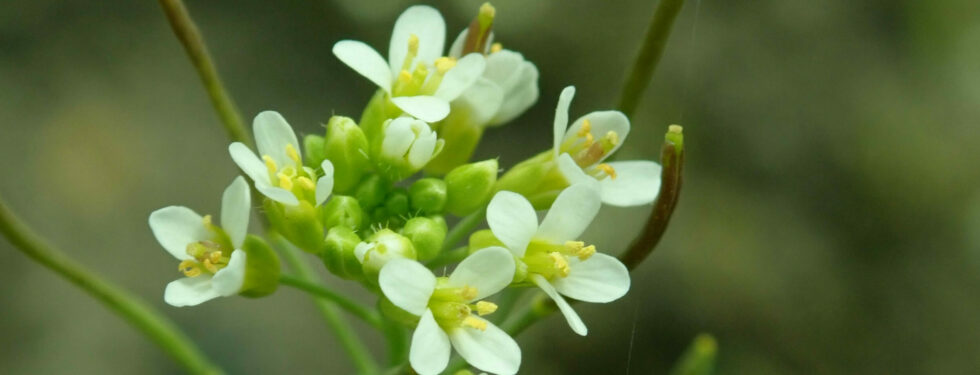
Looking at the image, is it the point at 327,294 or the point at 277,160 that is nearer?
the point at 277,160

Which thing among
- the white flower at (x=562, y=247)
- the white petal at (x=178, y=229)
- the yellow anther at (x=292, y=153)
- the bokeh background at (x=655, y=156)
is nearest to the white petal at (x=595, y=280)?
the white flower at (x=562, y=247)

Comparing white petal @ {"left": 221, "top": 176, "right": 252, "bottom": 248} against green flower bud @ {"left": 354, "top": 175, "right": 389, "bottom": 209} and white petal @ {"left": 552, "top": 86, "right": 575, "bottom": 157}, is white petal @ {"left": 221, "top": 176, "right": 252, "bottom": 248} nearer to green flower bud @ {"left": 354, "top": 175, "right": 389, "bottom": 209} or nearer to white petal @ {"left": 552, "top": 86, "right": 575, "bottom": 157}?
green flower bud @ {"left": 354, "top": 175, "right": 389, "bottom": 209}

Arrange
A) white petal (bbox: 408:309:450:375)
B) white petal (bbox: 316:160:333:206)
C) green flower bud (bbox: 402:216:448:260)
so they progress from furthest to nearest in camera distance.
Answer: green flower bud (bbox: 402:216:448:260), white petal (bbox: 316:160:333:206), white petal (bbox: 408:309:450:375)

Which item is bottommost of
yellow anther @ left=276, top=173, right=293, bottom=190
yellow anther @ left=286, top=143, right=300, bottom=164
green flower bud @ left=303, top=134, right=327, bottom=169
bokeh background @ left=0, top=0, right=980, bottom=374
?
bokeh background @ left=0, top=0, right=980, bottom=374

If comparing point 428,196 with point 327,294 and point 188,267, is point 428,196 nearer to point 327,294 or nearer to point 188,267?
point 327,294

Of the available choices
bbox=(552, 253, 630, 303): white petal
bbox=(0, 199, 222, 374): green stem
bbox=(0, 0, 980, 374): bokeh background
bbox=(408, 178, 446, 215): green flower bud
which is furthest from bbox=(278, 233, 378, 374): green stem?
bbox=(0, 0, 980, 374): bokeh background

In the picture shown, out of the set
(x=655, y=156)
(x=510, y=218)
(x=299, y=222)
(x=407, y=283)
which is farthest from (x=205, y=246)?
(x=655, y=156)
